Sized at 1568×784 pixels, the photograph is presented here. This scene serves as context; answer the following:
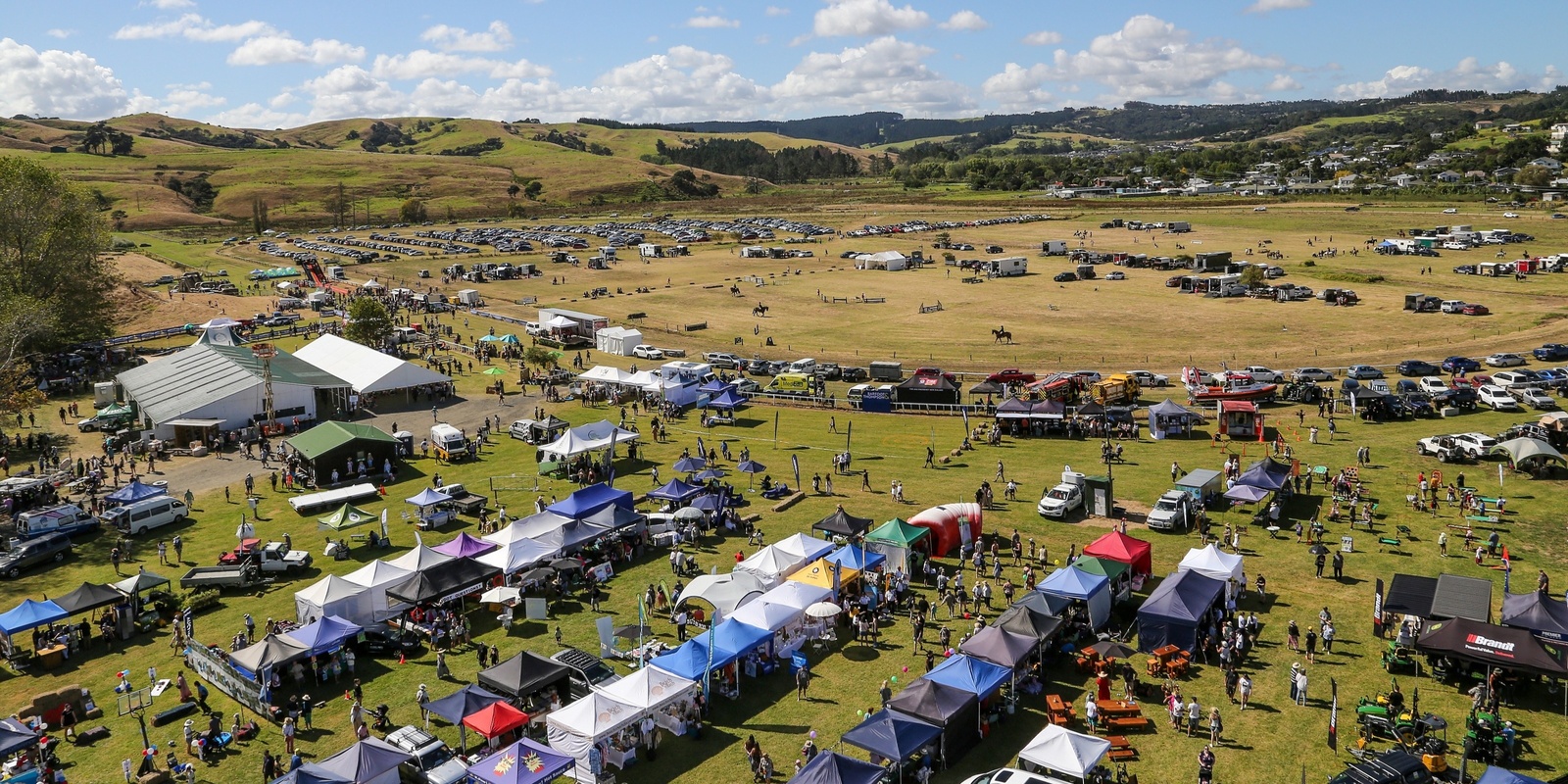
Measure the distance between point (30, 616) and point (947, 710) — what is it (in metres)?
24.4

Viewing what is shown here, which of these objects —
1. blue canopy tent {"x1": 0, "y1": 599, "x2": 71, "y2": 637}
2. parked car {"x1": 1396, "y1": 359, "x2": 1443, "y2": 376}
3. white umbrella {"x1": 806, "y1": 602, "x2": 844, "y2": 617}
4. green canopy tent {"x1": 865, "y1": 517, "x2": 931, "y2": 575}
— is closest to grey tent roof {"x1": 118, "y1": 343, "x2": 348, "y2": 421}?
blue canopy tent {"x1": 0, "y1": 599, "x2": 71, "y2": 637}

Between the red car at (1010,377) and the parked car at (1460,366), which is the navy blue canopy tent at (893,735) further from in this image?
the parked car at (1460,366)

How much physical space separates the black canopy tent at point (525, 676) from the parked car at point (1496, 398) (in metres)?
43.5

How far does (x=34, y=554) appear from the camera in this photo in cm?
3409

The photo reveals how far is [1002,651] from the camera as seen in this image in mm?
23312

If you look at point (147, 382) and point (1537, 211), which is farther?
point (1537, 211)

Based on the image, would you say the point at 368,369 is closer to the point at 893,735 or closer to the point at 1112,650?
the point at 893,735

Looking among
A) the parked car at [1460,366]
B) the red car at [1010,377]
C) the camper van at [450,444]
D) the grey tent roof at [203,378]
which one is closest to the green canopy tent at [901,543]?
the camper van at [450,444]

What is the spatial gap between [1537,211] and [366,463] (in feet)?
455

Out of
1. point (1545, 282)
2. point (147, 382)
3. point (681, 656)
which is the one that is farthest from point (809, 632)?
point (1545, 282)

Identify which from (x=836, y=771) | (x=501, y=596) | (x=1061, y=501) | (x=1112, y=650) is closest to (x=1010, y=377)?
(x=1061, y=501)

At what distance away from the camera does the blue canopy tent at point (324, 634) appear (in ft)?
82.7

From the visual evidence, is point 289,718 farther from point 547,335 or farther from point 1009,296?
point 1009,296

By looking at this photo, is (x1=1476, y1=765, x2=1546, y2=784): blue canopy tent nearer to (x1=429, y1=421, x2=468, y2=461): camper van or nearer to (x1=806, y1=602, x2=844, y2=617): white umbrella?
(x1=806, y1=602, x2=844, y2=617): white umbrella
